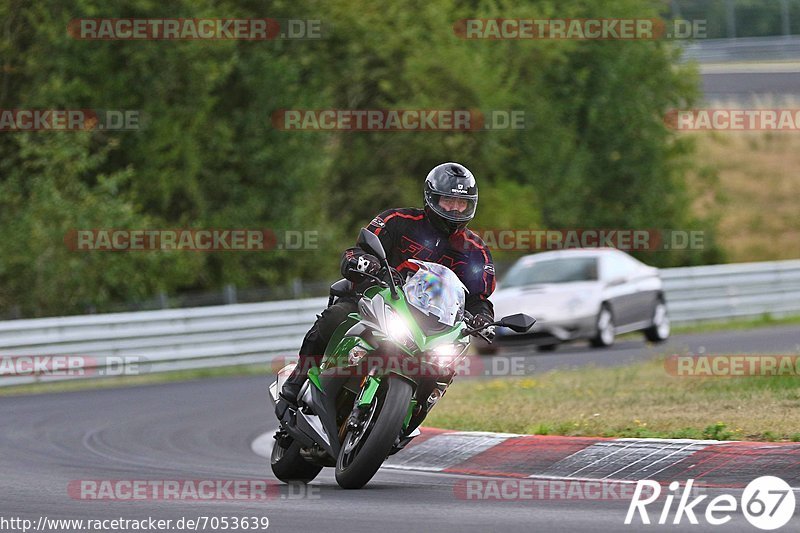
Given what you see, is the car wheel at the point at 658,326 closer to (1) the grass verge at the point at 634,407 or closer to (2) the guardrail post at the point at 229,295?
(2) the guardrail post at the point at 229,295

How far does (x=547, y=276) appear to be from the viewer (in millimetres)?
23234

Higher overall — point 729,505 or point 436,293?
point 436,293

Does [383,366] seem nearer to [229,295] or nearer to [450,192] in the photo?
[450,192]

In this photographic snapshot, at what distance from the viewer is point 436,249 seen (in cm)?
892

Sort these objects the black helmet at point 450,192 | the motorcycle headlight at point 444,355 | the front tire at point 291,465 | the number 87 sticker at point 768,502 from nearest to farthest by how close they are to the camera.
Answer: the number 87 sticker at point 768,502 → the motorcycle headlight at point 444,355 → the black helmet at point 450,192 → the front tire at point 291,465

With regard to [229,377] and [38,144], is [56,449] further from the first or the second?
[38,144]

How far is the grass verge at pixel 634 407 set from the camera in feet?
33.1

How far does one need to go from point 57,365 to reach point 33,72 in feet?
26.1

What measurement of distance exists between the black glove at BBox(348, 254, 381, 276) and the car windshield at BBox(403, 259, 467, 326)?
20 centimetres

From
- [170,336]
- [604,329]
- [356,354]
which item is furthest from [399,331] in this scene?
A: [604,329]

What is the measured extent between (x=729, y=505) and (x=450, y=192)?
2.44m

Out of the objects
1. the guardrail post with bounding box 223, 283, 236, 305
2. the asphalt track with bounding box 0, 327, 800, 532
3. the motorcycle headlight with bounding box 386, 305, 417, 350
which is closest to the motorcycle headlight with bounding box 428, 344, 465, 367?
the motorcycle headlight with bounding box 386, 305, 417, 350

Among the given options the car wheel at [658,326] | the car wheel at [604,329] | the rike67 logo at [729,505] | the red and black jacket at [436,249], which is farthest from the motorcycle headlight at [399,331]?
the car wheel at [658,326]

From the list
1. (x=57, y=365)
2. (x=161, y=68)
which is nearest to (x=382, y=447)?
(x=57, y=365)
